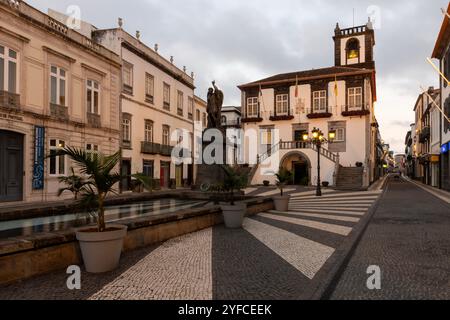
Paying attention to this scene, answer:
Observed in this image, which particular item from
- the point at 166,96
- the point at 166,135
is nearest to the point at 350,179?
the point at 166,135

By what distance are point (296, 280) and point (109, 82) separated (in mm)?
20522

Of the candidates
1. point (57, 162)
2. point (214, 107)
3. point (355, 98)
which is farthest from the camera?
point (355, 98)

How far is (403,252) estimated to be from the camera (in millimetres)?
6551

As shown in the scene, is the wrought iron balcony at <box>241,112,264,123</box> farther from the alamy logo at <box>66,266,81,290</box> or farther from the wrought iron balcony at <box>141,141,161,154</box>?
the alamy logo at <box>66,266,81,290</box>

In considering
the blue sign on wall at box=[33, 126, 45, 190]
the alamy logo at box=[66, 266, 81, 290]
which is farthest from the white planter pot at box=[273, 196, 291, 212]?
the blue sign on wall at box=[33, 126, 45, 190]

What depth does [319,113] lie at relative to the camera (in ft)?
109

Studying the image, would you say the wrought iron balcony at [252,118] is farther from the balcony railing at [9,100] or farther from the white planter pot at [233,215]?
the white planter pot at [233,215]

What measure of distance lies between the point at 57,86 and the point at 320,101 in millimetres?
25159

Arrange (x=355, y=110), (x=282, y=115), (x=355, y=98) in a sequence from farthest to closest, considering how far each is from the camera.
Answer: (x=282, y=115) → (x=355, y=98) → (x=355, y=110)

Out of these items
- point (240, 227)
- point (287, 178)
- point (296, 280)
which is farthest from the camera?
point (287, 178)

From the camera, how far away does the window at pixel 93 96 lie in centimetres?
2038

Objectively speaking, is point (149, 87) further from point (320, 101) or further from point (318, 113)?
point (320, 101)
